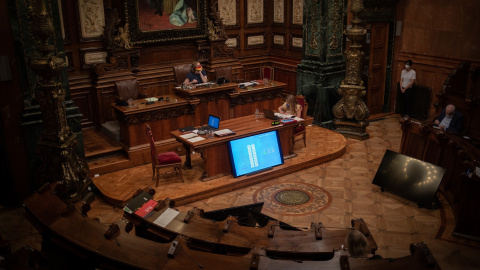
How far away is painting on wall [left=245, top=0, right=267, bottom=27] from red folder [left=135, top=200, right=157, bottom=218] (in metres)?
8.19

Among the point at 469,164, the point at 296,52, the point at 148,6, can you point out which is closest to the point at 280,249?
the point at 469,164

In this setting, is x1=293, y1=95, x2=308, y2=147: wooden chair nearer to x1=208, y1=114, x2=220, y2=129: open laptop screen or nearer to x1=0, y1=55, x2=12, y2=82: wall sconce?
x1=208, y1=114, x2=220, y2=129: open laptop screen

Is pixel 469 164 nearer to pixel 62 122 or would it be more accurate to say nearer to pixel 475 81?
pixel 475 81

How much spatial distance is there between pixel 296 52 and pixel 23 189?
744 centimetres

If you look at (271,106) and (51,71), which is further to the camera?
(271,106)

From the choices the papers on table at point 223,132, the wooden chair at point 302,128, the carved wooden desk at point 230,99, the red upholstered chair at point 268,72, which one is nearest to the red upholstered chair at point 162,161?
the papers on table at point 223,132

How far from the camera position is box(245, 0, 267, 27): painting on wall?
12258mm

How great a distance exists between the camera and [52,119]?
664 centimetres

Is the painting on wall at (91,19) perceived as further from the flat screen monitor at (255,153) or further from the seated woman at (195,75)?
the flat screen monitor at (255,153)

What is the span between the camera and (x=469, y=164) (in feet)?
19.9

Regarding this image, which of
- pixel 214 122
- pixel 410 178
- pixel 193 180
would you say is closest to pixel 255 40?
pixel 214 122

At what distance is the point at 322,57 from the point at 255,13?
9.85 ft

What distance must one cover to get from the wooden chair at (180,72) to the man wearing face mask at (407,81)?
4769mm

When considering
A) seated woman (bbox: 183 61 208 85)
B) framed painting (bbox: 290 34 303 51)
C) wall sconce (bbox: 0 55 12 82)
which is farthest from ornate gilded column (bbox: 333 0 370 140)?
wall sconce (bbox: 0 55 12 82)
